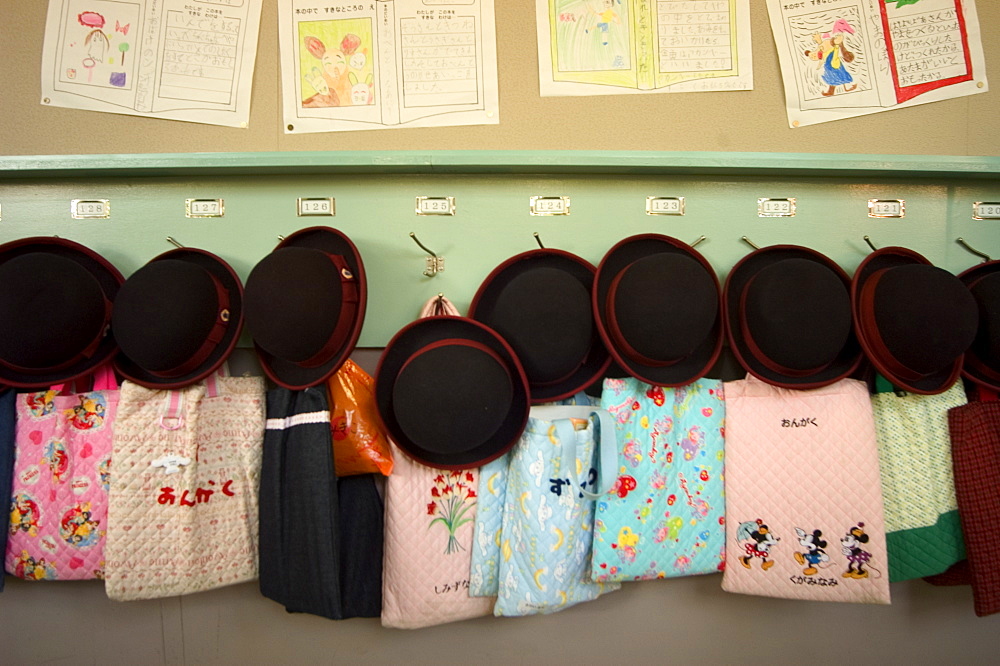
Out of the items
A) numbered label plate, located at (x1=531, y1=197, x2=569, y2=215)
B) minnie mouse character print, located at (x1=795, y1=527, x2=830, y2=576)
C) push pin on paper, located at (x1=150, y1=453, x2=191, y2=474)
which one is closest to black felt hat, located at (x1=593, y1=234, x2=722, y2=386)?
numbered label plate, located at (x1=531, y1=197, x2=569, y2=215)

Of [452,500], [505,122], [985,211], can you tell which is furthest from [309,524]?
[985,211]

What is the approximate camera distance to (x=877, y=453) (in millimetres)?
1230

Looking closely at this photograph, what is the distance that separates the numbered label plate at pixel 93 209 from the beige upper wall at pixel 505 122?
0.16 meters

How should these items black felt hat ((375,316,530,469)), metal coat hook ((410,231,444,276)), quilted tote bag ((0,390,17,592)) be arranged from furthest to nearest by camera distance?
metal coat hook ((410,231,444,276)) → quilted tote bag ((0,390,17,592)) → black felt hat ((375,316,530,469))

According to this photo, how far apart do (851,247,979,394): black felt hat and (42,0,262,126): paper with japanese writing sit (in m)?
1.82

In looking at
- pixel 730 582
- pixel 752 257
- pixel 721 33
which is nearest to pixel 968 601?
pixel 730 582

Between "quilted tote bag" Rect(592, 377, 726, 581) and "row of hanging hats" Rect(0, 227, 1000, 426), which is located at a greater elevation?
"row of hanging hats" Rect(0, 227, 1000, 426)

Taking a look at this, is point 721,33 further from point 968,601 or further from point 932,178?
point 968,601

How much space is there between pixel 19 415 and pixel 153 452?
398 millimetres

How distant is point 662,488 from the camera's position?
1211 mm

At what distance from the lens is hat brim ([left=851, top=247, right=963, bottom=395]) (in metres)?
1.21

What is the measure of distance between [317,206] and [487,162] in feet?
1.63

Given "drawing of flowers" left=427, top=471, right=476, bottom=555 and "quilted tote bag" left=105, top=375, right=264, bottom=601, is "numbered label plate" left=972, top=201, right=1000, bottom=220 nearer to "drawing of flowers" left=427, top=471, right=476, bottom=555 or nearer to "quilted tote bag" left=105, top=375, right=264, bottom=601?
"drawing of flowers" left=427, top=471, right=476, bottom=555

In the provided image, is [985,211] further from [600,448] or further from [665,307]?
[600,448]
